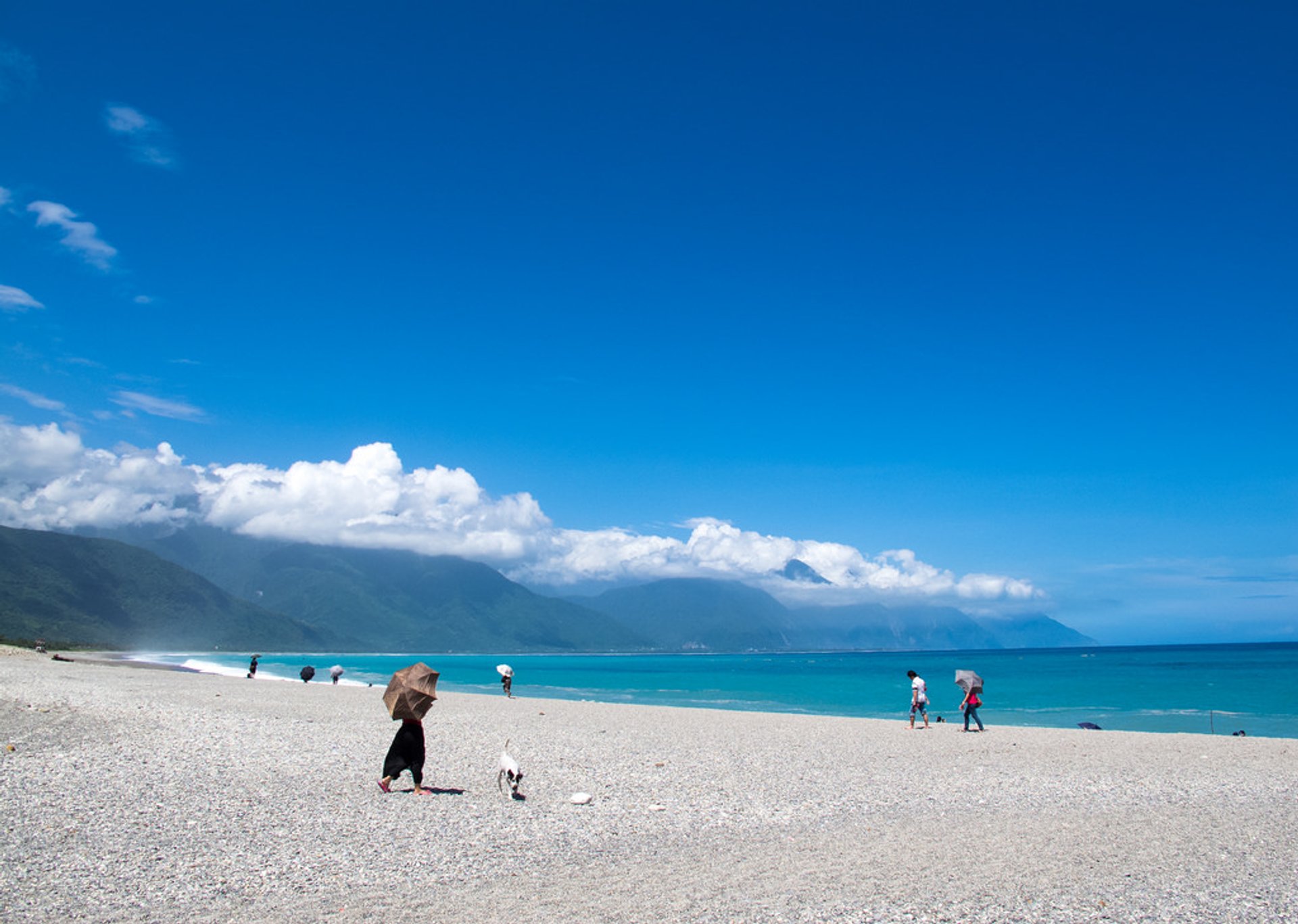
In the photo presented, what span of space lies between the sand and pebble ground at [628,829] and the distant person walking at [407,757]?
0.60m

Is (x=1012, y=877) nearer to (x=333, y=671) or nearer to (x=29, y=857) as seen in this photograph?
(x=29, y=857)

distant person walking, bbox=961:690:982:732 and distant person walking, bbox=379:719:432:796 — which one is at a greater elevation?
distant person walking, bbox=961:690:982:732

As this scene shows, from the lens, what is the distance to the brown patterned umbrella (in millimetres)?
12961

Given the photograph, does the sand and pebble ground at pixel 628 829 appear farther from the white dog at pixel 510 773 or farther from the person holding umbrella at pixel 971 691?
the person holding umbrella at pixel 971 691

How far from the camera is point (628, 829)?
1141cm

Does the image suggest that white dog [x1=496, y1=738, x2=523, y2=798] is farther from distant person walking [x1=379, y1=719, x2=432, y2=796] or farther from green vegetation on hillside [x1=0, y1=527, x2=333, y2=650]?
green vegetation on hillside [x1=0, y1=527, x2=333, y2=650]

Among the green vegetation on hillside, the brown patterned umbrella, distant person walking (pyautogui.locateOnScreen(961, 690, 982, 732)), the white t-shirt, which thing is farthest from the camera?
the green vegetation on hillside

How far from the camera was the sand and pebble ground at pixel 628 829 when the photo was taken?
819 cm

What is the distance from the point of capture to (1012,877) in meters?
9.29

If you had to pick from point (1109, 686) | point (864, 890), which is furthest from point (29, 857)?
point (1109, 686)

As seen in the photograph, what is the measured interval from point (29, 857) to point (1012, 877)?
11.0 metres

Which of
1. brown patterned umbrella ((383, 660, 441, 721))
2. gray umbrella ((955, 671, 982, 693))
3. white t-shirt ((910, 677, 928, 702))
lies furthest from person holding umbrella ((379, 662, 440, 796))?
gray umbrella ((955, 671, 982, 693))

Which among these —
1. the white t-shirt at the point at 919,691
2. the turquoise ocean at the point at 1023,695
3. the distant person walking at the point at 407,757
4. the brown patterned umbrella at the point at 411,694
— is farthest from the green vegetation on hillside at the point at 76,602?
the brown patterned umbrella at the point at 411,694

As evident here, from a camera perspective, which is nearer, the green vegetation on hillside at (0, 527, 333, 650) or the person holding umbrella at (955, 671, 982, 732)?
the person holding umbrella at (955, 671, 982, 732)
